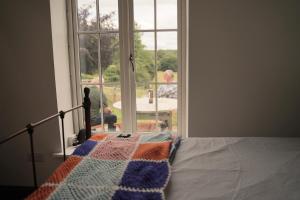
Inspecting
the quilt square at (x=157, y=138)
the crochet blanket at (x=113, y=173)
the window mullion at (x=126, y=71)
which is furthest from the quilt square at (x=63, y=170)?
the window mullion at (x=126, y=71)

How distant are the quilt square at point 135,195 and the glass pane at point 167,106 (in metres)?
1.46

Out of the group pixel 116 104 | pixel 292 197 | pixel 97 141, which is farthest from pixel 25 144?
pixel 292 197

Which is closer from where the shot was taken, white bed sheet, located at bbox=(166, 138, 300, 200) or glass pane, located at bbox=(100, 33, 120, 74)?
white bed sheet, located at bbox=(166, 138, 300, 200)

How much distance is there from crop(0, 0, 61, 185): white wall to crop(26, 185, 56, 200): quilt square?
4.20ft

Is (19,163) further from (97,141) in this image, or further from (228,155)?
(228,155)

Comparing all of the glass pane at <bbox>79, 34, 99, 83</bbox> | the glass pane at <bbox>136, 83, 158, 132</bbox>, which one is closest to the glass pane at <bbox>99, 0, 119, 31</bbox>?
the glass pane at <bbox>79, 34, 99, 83</bbox>

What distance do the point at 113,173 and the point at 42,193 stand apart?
288 mm

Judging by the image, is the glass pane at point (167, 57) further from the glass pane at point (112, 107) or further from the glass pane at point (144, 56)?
the glass pane at point (112, 107)

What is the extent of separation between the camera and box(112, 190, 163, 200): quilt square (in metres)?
0.92

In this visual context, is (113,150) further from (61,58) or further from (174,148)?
(61,58)

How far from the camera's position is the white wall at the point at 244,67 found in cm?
198

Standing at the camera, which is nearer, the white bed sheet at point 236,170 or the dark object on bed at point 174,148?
the white bed sheet at point 236,170

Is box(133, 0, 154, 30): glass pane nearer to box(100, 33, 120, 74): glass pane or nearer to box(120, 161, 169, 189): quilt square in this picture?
box(100, 33, 120, 74): glass pane

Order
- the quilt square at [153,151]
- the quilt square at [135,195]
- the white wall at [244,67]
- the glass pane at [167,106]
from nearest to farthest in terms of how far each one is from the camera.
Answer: the quilt square at [135,195]
the quilt square at [153,151]
the white wall at [244,67]
the glass pane at [167,106]
